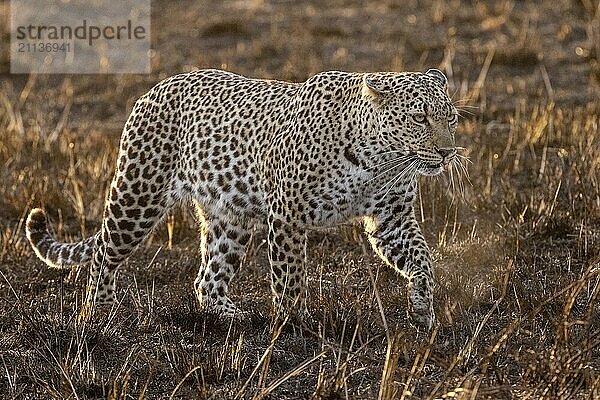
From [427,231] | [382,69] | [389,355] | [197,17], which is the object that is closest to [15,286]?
[427,231]

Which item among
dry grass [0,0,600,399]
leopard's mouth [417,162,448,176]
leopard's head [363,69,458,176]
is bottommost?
dry grass [0,0,600,399]

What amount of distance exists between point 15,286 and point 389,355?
3.12 m

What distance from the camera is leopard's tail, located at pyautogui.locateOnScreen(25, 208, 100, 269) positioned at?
23.2 ft

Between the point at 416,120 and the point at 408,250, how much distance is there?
27.9 inches

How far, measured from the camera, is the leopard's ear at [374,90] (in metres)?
5.93

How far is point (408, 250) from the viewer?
623 centimetres

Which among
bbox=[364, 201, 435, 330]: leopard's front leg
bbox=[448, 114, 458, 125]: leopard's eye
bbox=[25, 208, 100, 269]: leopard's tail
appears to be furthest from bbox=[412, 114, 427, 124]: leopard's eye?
bbox=[25, 208, 100, 269]: leopard's tail

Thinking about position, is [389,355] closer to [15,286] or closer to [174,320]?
[174,320]

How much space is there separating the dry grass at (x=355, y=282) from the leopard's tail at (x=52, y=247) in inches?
7.7

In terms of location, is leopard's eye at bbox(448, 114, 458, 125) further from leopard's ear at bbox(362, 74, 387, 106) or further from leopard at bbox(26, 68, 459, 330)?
leopard's ear at bbox(362, 74, 387, 106)

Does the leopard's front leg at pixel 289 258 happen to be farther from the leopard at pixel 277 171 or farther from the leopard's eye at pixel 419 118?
the leopard's eye at pixel 419 118

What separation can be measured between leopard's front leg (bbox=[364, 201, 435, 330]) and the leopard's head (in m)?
0.36

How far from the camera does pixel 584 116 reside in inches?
410

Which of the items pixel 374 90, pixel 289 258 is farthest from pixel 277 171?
pixel 374 90
